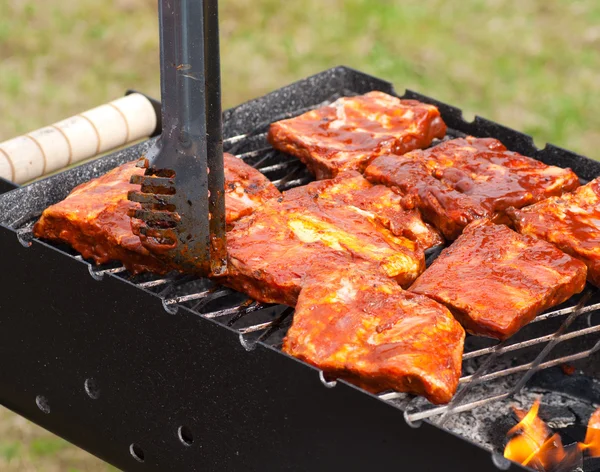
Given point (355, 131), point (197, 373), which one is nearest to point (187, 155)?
point (197, 373)

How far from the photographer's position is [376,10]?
898cm

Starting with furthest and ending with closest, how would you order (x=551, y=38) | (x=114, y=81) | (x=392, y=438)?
1. (x=551, y=38)
2. (x=114, y=81)
3. (x=392, y=438)

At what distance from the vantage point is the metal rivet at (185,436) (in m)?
3.41

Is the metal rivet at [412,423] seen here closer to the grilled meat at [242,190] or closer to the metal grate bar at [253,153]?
the grilled meat at [242,190]

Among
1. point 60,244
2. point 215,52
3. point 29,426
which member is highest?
point 215,52

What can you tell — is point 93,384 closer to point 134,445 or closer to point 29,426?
point 134,445

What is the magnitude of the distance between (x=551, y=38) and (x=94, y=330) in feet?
20.5

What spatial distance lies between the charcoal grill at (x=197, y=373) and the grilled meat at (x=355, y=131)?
0.14m

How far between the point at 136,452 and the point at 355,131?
1.65 metres

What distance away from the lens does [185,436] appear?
3447mm

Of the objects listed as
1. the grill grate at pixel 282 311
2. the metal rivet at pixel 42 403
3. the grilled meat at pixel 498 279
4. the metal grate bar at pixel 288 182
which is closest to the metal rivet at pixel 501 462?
the grill grate at pixel 282 311

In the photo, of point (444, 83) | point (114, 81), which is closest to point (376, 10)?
point (444, 83)

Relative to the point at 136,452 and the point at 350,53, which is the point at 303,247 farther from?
the point at 350,53

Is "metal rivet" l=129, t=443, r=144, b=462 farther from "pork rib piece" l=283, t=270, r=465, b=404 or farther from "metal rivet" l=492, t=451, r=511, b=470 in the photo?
"metal rivet" l=492, t=451, r=511, b=470
